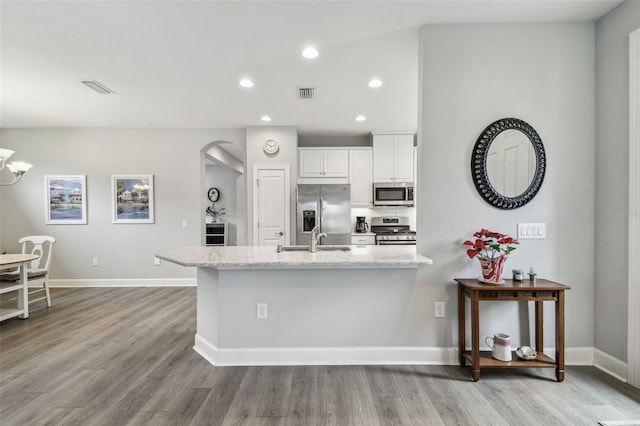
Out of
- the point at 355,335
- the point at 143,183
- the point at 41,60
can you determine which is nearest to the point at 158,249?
the point at 143,183

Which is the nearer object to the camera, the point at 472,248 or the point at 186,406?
the point at 186,406

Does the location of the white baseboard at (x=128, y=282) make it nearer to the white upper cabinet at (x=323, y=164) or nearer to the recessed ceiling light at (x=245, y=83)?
the white upper cabinet at (x=323, y=164)

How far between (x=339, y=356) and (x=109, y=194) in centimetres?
476

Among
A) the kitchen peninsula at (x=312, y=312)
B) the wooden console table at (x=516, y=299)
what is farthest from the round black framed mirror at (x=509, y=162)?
the kitchen peninsula at (x=312, y=312)

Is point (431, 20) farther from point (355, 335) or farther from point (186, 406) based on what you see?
point (186, 406)

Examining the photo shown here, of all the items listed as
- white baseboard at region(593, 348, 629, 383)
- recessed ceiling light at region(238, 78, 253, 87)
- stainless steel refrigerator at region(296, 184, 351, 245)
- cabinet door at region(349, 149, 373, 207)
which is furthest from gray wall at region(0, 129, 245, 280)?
white baseboard at region(593, 348, 629, 383)

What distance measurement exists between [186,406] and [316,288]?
44.9 inches

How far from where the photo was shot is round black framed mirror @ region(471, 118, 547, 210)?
2.32 metres

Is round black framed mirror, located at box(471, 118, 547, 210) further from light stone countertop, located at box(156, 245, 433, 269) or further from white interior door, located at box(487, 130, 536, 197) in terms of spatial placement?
light stone countertop, located at box(156, 245, 433, 269)

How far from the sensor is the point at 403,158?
516cm

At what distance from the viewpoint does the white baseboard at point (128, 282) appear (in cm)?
495

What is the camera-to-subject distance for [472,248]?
2352 mm

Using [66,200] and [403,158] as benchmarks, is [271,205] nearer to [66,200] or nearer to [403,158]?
[403,158]

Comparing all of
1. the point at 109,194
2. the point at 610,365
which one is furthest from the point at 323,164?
the point at 610,365
